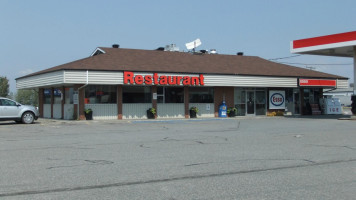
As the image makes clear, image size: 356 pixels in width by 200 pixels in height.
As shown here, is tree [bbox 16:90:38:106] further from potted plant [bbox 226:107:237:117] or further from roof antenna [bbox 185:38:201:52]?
potted plant [bbox 226:107:237:117]

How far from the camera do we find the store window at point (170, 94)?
29.1 m

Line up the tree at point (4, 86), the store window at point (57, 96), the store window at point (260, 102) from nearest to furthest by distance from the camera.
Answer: the store window at point (57, 96), the store window at point (260, 102), the tree at point (4, 86)

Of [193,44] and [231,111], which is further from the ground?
[193,44]

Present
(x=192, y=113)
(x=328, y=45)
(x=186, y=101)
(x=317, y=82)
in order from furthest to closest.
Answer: (x=317, y=82) < (x=192, y=113) < (x=186, y=101) < (x=328, y=45)

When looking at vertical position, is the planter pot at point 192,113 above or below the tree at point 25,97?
below

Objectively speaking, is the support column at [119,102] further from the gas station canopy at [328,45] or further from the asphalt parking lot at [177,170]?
the asphalt parking lot at [177,170]

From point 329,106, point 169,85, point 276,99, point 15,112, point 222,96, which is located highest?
point 169,85

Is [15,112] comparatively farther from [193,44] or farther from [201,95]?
[193,44]

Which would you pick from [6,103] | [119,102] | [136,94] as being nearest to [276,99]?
[136,94]

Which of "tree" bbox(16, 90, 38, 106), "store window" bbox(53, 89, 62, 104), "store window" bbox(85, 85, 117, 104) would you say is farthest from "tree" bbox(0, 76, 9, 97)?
"store window" bbox(85, 85, 117, 104)

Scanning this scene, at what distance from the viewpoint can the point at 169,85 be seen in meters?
28.9

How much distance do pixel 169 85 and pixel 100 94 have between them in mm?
4967

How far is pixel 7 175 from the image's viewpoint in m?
7.86

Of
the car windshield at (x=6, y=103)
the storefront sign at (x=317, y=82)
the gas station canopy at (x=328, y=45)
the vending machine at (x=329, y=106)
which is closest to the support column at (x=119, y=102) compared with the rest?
the car windshield at (x=6, y=103)
